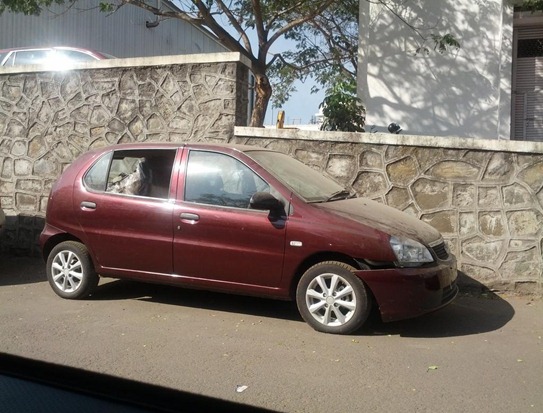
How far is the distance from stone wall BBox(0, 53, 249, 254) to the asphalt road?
2.45 m

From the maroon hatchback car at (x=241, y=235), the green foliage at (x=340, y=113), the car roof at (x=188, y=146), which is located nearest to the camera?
the maroon hatchback car at (x=241, y=235)

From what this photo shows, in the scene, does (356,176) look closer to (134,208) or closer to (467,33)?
(134,208)

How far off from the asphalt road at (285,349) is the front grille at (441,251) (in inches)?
26.1

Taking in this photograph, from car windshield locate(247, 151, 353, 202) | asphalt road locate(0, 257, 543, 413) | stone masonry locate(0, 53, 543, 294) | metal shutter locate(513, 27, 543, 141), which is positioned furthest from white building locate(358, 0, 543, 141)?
car windshield locate(247, 151, 353, 202)

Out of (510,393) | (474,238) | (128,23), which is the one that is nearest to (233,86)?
(474,238)

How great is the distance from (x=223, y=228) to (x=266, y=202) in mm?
531

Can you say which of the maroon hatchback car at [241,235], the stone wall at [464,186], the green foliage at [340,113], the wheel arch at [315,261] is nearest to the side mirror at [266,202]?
the maroon hatchback car at [241,235]

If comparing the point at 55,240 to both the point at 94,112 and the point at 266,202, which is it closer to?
the point at 266,202

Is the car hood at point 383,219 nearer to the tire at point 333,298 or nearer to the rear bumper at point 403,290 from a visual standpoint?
the rear bumper at point 403,290

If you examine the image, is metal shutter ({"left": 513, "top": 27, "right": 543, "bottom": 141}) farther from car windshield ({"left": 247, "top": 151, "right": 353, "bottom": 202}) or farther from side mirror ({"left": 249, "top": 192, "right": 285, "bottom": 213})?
side mirror ({"left": 249, "top": 192, "right": 285, "bottom": 213})

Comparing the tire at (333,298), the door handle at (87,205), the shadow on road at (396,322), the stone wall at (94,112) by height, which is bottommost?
the shadow on road at (396,322)

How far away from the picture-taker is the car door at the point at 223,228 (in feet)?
18.3

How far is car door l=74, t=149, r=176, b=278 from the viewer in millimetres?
6020

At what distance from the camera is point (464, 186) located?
7.23 m
